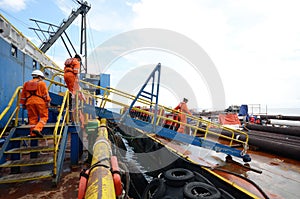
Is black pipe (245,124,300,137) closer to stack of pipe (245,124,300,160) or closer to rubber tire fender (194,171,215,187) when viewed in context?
stack of pipe (245,124,300,160)

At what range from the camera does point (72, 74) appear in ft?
16.7

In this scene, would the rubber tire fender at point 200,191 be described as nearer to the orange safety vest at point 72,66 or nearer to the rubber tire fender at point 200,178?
the rubber tire fender at point 200,178

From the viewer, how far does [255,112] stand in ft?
55.8

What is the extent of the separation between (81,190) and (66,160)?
3034 mm

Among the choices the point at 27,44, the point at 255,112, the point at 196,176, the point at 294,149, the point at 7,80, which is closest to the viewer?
the point at 196,176

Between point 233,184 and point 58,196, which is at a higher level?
point 233,184

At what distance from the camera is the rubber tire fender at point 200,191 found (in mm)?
→ 2729

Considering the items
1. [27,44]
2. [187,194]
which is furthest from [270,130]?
[27,44]

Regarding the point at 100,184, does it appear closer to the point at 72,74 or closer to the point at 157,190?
the point at 157,190

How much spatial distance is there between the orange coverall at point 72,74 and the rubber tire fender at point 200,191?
13.0ft

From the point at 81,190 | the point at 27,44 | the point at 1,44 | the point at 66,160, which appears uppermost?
the point at 27,44

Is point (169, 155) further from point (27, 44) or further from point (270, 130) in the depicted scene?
point (27, 44)

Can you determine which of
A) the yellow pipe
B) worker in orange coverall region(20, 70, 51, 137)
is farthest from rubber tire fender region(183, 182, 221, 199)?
worker in orange coverall region(20, 70, 51, 137)

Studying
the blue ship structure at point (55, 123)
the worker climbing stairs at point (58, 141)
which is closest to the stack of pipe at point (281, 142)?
the blue ship structure at point (55, 123)
